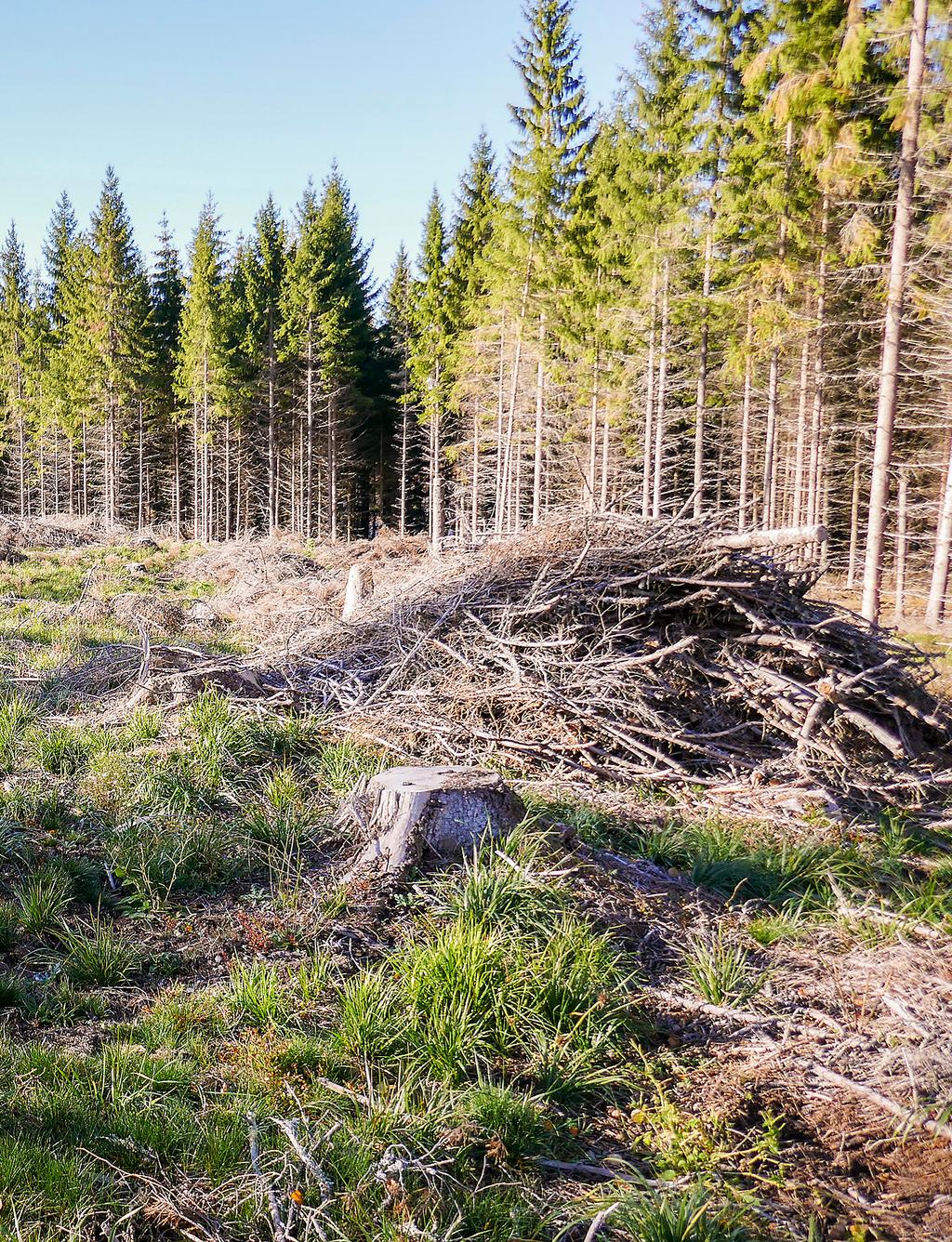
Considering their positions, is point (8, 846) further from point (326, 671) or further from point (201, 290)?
point (201, 290)

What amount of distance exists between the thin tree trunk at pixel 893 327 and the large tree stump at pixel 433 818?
390 inches

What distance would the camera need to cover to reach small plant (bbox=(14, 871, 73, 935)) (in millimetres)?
3820

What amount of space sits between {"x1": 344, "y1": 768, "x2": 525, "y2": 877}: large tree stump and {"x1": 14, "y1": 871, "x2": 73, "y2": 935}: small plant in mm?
1503

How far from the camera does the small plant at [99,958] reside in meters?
3.44

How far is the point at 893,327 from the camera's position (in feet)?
40.9

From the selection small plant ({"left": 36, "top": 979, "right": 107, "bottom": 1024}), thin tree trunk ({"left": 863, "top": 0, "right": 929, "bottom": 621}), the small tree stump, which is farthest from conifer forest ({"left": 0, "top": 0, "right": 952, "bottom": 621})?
small plant ({"left": 36, "top": 979, "right": 107, "bottom": 1024})

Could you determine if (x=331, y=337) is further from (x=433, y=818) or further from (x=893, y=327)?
(x=433, y=818)

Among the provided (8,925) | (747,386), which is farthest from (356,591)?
(747,386)

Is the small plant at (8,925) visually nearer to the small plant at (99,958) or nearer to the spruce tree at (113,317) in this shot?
the small plant at (99,958)

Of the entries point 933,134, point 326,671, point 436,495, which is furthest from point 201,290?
point 326,671

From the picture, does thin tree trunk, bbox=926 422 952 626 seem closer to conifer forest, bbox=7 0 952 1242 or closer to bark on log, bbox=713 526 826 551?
conifer forest, bbox=7 0 952 1242

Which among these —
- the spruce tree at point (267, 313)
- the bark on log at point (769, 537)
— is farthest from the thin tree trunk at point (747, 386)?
the spruce tree at point (267, 313)

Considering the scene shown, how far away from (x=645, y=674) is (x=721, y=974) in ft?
10.4

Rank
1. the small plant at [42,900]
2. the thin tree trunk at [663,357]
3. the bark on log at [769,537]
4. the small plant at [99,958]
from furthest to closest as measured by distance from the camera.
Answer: the thin tree trunk at [663,357] < the bark on log at [769,537] < the small plant at [42,900] < the small plant at [99,958]
